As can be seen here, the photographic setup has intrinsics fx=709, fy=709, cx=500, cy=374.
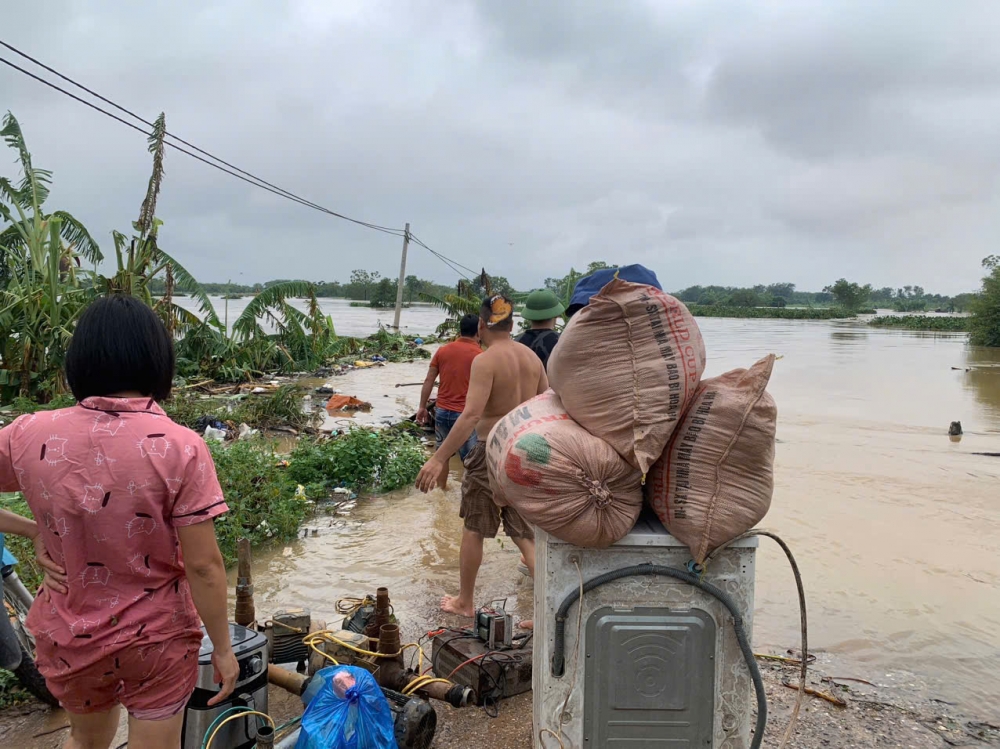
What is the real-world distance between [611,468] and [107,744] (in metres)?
1.63

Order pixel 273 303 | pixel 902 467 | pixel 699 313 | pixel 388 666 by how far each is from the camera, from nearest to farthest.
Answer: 1. pixel 388 666
2. pixel 902 467
3. pixel 273 303
4. pixel 699 313

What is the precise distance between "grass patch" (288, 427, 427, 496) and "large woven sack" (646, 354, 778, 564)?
5.06 meters

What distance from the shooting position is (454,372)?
5695 mm

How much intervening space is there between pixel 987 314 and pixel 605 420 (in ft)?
129

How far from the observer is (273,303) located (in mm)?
15641

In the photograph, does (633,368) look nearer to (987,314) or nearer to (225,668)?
(225,668)

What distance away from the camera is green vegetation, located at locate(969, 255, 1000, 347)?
110 ft

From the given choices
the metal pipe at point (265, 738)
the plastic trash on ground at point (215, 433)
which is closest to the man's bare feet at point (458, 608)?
the metal pipe at point (265, 738)

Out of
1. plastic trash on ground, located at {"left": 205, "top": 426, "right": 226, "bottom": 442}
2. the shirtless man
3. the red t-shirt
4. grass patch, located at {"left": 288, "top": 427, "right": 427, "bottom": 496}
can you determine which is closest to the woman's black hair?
the shirtless man


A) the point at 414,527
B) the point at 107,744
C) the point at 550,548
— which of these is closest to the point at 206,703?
the point at 107,744

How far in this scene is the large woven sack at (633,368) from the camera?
7.18 ft

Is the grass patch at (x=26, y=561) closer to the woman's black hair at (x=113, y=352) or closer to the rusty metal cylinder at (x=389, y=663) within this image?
the rusty metal cylinder at (x=389, y=663)

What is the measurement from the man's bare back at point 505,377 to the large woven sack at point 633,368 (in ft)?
4.78

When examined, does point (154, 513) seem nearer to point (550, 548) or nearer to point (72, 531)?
point (72, 531)
